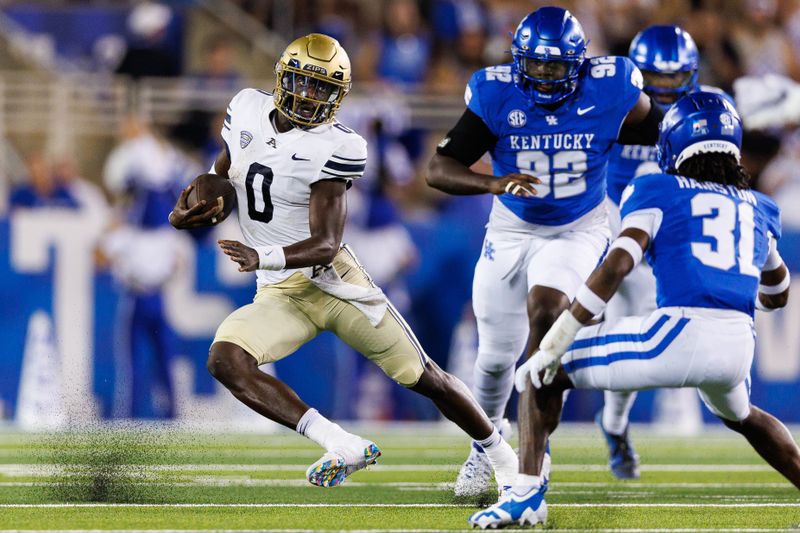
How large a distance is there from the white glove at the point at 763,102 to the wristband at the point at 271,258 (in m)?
3.30

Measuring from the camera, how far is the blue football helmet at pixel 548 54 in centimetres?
511

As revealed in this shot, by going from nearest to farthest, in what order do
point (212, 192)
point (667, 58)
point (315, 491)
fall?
point (212, 192) → point (315, 491) → point (667, 58)

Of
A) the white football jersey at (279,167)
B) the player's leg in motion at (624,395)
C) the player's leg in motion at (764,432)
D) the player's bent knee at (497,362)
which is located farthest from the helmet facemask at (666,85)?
the player's leg in motion at (764,432)

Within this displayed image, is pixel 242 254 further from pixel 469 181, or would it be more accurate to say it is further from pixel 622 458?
pixel 622 458

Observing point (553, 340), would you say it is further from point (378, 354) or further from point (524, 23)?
point (524, 23)

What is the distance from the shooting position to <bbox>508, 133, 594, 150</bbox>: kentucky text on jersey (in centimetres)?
532

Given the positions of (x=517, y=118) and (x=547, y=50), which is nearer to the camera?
(x=547, y=50)

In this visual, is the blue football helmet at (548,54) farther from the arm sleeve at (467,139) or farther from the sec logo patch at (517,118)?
the arm sleeve at (467,139)

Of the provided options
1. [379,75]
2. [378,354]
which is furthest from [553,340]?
[379,75]

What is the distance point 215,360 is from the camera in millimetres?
4641

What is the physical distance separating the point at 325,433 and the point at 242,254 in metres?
0.65

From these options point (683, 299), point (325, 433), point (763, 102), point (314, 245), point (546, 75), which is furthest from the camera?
point (763, 102)

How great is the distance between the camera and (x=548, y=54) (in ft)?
16.8

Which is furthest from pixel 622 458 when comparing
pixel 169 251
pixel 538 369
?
pixel 169 251
